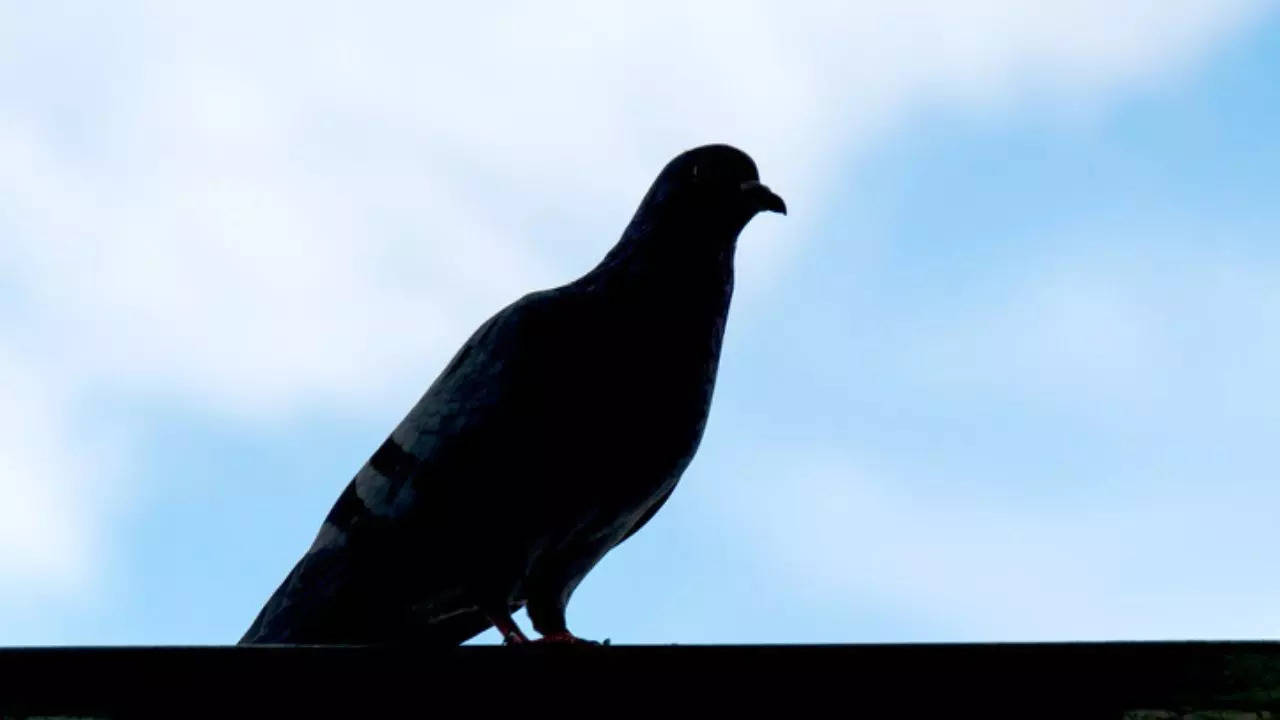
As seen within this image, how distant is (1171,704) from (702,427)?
199cm

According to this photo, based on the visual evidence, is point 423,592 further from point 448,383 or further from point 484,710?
point 484,710

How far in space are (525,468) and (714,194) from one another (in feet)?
4.29

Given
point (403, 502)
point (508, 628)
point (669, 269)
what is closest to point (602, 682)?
point (508, 628)

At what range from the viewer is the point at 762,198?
21.5 feet

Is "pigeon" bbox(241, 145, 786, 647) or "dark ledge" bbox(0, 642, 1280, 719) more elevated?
"pigeon" bbox(241, 145, 786, 647)

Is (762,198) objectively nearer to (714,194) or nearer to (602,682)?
(714,194)

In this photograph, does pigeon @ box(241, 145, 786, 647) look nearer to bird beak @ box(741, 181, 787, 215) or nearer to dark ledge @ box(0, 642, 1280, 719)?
bird beak @ box(741, 181, 787, 215)

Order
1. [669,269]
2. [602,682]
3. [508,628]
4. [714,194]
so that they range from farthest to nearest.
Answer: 1. [714,194]
2. [669,269]
3. [508,628]
4. [602,682]

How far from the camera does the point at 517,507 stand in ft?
19.2

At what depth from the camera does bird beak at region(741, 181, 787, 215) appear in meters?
6.55

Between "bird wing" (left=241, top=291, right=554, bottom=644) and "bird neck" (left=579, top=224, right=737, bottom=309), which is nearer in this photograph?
"bird wing" (left=241, top=291, right=554, bottom=644)

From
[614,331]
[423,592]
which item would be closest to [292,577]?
[423,592]

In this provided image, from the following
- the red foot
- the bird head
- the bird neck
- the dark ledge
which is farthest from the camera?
the bird head

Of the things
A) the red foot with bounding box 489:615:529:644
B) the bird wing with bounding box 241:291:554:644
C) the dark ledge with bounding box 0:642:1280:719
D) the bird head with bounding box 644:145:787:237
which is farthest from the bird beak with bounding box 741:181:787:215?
the dark ledge with bounding box 0:642:1280:719
